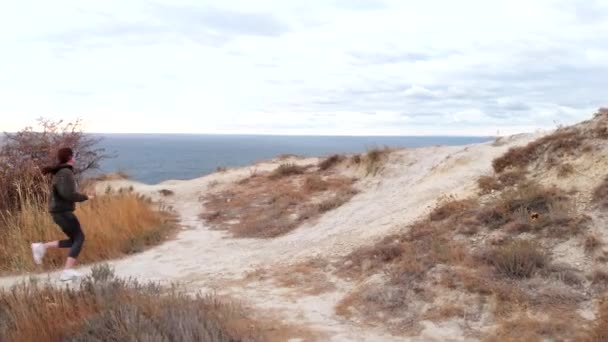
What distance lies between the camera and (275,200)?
14.4 metres

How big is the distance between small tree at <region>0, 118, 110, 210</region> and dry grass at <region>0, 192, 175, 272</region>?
0.40 metres

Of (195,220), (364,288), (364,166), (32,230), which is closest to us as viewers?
(364,288)

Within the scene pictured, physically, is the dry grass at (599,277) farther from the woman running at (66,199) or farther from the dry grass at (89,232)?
the dry grass at (89,232)

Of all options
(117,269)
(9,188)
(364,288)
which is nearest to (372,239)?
(364,288)

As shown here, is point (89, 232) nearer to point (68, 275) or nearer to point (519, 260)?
point (68, 275)

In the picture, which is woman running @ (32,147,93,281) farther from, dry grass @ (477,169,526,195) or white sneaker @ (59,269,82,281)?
dry grass @ (477,169,526,195)

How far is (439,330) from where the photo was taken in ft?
19.3

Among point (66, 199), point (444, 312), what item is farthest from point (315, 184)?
point (444, 312)

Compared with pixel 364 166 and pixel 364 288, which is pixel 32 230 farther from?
pixel 364 166

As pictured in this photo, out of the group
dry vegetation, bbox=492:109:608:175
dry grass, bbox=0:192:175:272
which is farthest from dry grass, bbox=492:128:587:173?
dry grass, bbox=0:192:175:272

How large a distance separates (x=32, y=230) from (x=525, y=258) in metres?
7.70

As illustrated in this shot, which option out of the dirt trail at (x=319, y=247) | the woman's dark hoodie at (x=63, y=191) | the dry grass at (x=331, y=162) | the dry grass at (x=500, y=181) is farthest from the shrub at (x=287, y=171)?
the woman's dark hoodie at (x=63, y=191)

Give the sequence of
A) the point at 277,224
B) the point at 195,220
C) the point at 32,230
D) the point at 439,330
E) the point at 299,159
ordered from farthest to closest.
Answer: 1. the point at 299,159
2. the point at 195,220
3. the point at 277,224
4. the point at 32,230
5. the point at 439,330

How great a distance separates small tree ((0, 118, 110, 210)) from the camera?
37.0ft
